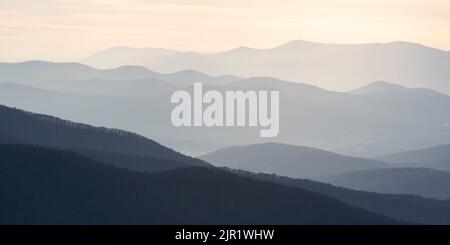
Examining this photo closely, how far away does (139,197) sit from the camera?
174 m

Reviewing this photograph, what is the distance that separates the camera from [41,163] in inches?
6865

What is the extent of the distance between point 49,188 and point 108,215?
1175cm

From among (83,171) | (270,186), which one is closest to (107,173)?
(83,171)

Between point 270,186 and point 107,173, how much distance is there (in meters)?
33.1

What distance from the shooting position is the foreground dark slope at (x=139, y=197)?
161 m

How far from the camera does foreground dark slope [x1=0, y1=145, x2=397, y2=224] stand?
16062 cm
